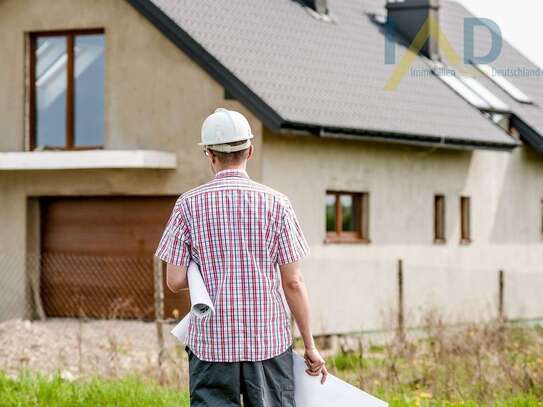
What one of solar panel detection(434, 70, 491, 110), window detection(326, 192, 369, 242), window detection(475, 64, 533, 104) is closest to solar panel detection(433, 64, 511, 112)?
solar panel detection(434, 70, 491, 110)

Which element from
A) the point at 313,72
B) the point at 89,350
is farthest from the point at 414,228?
the point at 89,350

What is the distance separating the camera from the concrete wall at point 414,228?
16.6 metres

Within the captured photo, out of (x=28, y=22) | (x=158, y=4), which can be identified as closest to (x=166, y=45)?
(x=158, y=4)

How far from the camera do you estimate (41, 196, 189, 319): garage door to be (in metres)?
16.6

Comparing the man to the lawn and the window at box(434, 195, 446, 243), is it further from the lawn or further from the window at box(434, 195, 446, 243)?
the window at box(434, 195, 446, 243)

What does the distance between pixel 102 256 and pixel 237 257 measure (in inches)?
473

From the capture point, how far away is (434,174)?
19.2 m

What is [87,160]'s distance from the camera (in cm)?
1608

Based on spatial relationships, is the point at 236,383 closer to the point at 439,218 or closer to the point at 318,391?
the point at 318,391

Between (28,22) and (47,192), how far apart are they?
2.41 m

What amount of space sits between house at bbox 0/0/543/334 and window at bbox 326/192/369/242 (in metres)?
0.03

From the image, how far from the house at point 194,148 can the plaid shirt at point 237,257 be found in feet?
32.0

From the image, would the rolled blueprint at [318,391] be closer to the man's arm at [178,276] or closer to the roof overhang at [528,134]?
the man's arm at [178,276]

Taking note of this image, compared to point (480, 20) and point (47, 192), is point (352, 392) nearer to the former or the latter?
point (47, 192)
